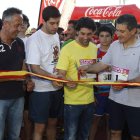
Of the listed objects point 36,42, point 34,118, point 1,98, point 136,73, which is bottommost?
point 34,118

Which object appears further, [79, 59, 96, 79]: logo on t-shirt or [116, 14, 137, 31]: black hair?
[79, 59, 96, 79]: logo on t-shirt

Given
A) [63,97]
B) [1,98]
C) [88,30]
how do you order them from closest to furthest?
[1,98], [88,30], [63,97]

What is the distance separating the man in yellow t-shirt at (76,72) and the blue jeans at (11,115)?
1.75 feet


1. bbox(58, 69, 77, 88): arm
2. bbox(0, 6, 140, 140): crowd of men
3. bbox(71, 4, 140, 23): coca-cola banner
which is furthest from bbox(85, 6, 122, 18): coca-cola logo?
bbox(58, 69, 77, 88): arm

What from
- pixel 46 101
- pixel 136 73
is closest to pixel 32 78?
pixel 46 101

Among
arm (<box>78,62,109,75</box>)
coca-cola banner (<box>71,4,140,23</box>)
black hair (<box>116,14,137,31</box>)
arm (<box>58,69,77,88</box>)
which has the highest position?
coca-cola banner (<box>71,4,140,23</box>)

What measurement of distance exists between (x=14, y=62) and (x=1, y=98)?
41 cm

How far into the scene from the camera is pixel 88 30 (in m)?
3.66

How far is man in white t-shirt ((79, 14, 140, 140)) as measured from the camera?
3.47m

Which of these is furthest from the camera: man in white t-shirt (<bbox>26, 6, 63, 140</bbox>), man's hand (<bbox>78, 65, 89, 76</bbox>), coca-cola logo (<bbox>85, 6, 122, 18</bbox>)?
coca-cola logo (<bbox>85, 6, 122, 18</bbox>)

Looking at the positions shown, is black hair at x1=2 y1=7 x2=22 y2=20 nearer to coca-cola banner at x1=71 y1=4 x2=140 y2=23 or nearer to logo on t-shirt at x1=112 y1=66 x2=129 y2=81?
logo on t-shirt at x1=112 y1=66 x2=129 y2=81

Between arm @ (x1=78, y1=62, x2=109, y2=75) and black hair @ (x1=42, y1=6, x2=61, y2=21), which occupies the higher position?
black hair @ (x1=42, y1=6, x2=61, y2=21)

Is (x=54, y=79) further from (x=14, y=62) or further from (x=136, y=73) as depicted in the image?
(x=136, y=73)

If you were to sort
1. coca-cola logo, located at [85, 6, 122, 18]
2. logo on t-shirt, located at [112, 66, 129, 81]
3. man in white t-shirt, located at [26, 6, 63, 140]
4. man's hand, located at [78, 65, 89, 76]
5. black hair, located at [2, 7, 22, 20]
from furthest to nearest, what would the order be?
coca-cola logo, located at [85, 6, 122, 18] → man in white t-shirt, located at [26, 6, 63, 140] → man's hand, located at [78, 65, 89, 76] → logo on t-shirt, located at [112, 66, 129, 81] → black hair, located at [2, 7, 22, 20]
